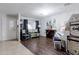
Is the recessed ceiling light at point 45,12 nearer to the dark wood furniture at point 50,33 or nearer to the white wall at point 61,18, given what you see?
the white wall at point 61,18

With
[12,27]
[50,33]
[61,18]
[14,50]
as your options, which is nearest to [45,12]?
[61,18]

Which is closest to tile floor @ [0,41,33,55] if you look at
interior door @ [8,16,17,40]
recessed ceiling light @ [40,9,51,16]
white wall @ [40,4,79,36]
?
white wall @ [40,4,79,36]

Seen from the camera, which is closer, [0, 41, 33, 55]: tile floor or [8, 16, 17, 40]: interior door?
[0, 41, 33, 55]: tile floor

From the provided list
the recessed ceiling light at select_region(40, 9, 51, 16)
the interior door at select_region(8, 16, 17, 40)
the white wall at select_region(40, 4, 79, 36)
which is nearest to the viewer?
the white wall at select_region(40, 4, 79, 36)

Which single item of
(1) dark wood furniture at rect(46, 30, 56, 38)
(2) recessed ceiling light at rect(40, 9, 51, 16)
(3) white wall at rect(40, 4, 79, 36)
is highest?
(2) recessed ceiling light at rect(40, 9, 51, 16)

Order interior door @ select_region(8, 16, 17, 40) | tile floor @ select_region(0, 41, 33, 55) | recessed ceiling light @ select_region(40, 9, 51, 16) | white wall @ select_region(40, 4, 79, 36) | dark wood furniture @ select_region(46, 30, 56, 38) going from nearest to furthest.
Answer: tile floor @ select_region(0, 41, 33, 55) → white wall @ select_region(40, 4, 79, 36) → recessed ceiling light @ select_region(40, 9, 51, 16) → dark wood furniture @ select_region(46, 30, 56, 38) → interior door @ select_region(8, 16, 17, 40)

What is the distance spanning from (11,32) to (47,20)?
7.16 feet

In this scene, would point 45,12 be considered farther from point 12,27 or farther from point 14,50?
point 12,27

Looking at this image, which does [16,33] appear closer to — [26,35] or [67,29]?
[26,35]

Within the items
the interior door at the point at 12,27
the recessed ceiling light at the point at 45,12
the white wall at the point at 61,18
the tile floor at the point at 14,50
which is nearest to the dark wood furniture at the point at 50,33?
the white wall at the point at 61,18

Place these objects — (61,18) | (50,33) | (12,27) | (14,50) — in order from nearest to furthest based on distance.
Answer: (14,50)
(61,18)
(50,33)
(12,27)

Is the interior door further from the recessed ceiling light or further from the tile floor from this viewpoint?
the recessed ceiling light

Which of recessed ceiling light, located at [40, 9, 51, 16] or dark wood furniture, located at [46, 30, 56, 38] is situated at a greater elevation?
recessed ceiling light, located at [40, 9, 51, 16]

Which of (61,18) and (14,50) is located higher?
(61,18)
